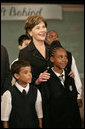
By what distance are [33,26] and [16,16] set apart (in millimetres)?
208

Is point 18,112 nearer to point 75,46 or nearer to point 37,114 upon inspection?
point 37,114

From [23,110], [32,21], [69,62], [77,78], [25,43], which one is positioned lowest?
[23,110]

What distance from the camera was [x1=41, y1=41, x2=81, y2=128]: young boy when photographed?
6.50 ft

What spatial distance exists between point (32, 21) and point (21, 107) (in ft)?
2.19

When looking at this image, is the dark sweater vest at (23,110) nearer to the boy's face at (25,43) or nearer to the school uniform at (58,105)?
the school uniform at (58,105)

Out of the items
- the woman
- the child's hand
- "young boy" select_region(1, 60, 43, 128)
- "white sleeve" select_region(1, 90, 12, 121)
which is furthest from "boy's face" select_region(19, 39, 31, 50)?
"white sleeve" select_region(1, 90, 12, 121)

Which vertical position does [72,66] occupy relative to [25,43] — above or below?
below

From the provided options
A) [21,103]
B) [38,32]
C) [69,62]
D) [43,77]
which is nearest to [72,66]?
[69,62]

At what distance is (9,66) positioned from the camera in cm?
199

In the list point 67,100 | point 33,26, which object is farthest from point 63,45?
point 67,100

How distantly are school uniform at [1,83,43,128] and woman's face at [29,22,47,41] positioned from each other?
378mm

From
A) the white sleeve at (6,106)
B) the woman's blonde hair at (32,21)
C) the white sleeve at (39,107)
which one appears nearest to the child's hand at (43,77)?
the white sleeve at (39,107)

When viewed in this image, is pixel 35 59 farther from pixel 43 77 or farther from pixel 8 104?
pixel 8 104

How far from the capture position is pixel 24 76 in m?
1.93
